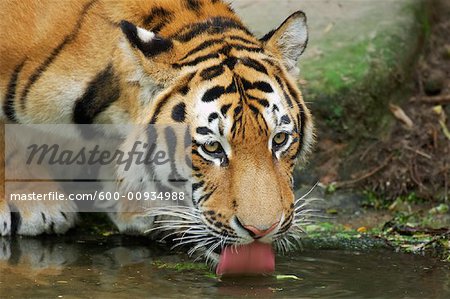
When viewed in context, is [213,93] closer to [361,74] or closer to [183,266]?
[183,266]

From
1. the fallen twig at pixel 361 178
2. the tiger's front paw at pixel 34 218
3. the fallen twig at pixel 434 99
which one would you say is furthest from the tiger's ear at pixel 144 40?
the fallen twig at pixel 434 99

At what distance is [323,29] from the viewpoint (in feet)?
27.5

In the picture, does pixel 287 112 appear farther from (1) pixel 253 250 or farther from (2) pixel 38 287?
(2) pixel 38 287

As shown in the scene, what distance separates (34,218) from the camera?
6062 mm

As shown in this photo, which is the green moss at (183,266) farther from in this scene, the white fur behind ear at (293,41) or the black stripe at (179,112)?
the white fur behind ear at (293,41)

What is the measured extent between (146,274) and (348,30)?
3.85 m

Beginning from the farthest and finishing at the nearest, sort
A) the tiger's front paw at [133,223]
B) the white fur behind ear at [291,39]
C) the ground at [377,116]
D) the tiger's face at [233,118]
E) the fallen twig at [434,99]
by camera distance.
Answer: the fallen twig at [434,99] → the ground at [377,116] → the tiger's front paw at [133,223] → the white fur behind ear at [291,39] → the tiger's face at [233,118]

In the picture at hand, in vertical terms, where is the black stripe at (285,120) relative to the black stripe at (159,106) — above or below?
below

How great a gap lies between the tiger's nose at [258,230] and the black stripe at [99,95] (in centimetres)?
119

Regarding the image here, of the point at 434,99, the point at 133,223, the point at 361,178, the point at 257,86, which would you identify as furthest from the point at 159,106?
the point at 434,99

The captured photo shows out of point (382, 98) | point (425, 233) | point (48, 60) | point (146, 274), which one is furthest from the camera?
point (382, 98)

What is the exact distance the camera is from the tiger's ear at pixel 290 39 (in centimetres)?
530

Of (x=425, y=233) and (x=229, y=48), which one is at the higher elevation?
(x=229, y=48)

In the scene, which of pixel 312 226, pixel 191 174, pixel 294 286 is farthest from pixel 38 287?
pixel 312 226
